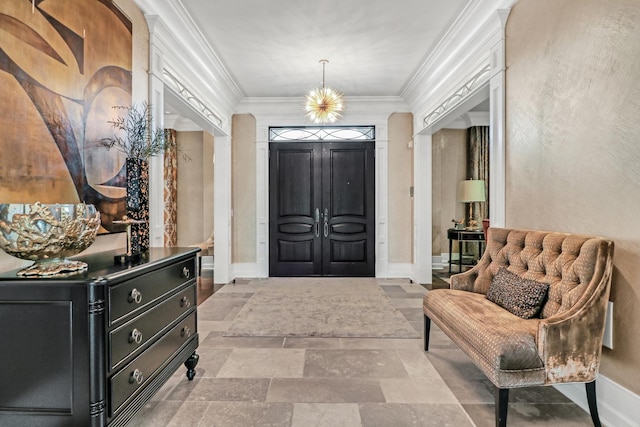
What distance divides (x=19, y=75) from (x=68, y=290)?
1.07 meters

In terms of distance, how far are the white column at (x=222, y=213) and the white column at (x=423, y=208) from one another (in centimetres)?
303

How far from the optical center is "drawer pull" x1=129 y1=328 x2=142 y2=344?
157 centimetres

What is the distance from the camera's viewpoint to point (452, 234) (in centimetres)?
630

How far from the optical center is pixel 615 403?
1.85 metres

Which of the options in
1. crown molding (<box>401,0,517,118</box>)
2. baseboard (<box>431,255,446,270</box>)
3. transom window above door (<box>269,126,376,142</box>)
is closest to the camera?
crown molding (<box>401,0,517,118</box>)

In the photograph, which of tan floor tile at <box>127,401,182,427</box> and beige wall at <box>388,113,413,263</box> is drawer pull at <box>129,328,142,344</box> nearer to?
tan floor tile at <box>127,401,182,427</box>

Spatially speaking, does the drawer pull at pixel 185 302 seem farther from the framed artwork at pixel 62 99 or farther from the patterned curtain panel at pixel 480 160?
the patterned curtain panel at pixel 480 160

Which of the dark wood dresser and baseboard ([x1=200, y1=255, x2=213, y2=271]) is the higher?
the dark wood dresser

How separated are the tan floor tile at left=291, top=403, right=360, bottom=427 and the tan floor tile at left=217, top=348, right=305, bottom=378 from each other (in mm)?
414

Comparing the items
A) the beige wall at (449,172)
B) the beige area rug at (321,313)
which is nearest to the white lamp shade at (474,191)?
the beige wall at (449,172)

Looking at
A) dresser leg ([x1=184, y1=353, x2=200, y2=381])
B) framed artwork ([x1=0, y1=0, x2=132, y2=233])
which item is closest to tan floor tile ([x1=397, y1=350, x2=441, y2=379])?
dresser leg ([x1=184, y1=353, x2=200, y2=381])

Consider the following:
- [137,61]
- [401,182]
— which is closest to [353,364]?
[137,61]

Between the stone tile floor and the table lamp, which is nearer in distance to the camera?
the stone tile floor

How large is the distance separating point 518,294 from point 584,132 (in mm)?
1045
